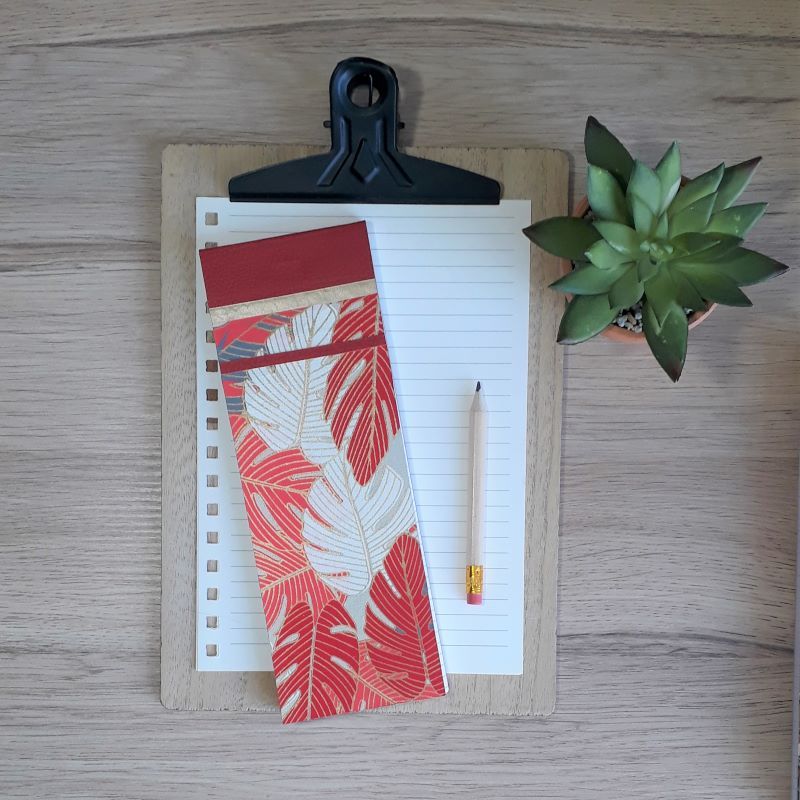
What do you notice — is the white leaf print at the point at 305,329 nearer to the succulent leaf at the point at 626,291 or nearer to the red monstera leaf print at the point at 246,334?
the red monstera leaf print at the point at 246,334

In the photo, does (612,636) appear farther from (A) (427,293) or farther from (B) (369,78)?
(B) (369,78)

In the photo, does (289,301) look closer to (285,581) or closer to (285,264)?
(285,264)

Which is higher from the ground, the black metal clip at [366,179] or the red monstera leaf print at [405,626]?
the black metal clip at [366,179]

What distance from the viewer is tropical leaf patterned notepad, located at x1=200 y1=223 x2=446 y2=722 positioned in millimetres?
581

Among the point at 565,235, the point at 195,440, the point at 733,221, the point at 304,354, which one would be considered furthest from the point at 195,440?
the point at 733,221

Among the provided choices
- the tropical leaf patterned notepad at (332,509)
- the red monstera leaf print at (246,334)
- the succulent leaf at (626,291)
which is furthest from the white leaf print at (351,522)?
the succulent leaf at (626,291)

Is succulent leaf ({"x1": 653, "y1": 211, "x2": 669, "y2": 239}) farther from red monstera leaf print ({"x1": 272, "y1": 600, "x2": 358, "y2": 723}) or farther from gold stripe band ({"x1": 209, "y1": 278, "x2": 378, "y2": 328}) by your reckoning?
red monstera leaf print ({"x1": 272, "y1": 600, "x2": 358, "y2": 723})

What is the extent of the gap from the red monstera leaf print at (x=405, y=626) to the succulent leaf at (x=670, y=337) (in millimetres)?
227

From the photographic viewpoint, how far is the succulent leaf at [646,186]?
481 millimetres

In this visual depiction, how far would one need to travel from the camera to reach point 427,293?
589 mm

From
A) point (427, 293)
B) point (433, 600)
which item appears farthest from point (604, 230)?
point (433, 600)

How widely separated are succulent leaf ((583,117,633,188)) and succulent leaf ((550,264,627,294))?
60 millimetres

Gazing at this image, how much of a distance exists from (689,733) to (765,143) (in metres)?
0.46

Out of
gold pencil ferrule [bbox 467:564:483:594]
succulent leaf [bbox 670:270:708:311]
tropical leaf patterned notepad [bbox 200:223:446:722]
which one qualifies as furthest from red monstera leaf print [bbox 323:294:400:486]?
succulent leaf [bbox 670:270:708:311]
